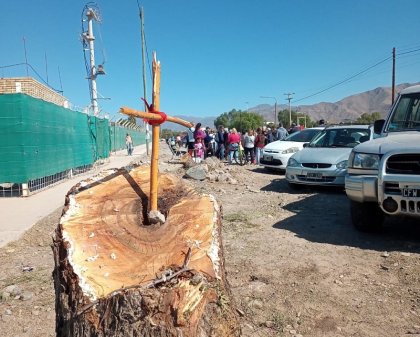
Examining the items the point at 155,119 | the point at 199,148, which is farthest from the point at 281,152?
the point at 155,119

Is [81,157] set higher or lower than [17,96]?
lower

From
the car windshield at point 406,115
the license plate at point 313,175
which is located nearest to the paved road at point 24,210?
the license plate at point 313,175

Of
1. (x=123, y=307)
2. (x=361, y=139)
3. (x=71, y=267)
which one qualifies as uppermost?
(x=361, y=139)

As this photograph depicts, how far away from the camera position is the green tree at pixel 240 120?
96.5m

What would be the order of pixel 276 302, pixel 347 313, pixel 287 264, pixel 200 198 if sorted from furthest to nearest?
1. pixel 287 264
2. pixel 276 302
3. pixel 347 313
4. pixel 200 198

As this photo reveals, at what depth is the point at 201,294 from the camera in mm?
1814

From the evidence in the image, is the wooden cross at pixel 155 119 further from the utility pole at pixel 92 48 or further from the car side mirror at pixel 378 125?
the utility pole at pixel 92 48

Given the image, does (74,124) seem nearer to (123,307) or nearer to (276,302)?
(276,302)

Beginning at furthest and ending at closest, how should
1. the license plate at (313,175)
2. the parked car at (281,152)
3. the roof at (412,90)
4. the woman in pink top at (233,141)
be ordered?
the woman in pink top at (233,141) → the parked car at (281,152) → the license plate at (313,175) → the roof at (412,90)

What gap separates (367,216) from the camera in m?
4.82

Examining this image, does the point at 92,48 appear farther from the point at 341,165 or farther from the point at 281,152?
the point at 341,165

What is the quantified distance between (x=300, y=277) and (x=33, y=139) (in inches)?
286

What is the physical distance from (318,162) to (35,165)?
6.41m

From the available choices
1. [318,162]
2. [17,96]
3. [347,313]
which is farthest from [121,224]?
[17,96]
